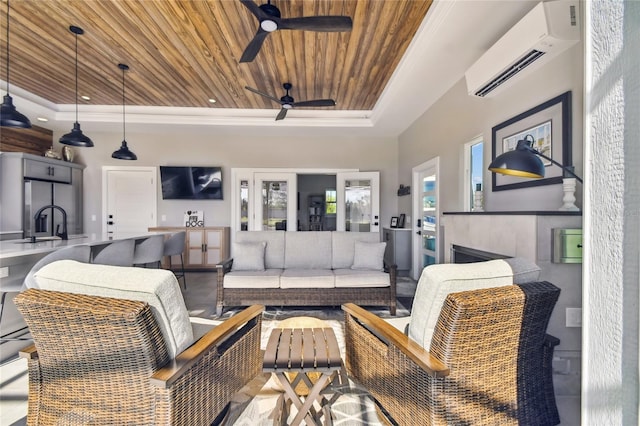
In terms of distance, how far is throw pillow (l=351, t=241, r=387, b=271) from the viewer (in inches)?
131

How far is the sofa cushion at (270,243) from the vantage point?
11.6 feet

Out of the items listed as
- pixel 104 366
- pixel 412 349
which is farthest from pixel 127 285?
pixel 412 349

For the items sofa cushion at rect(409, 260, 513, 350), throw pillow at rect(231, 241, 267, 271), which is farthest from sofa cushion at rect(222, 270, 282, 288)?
sofa cushion at rect(409, 260, 513, 350)

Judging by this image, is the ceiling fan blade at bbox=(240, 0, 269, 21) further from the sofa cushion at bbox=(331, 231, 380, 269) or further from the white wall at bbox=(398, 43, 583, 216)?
the sofa cushion at bbox=(331, 231, 380, 269)

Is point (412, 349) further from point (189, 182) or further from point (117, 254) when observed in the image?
point (189, 182)

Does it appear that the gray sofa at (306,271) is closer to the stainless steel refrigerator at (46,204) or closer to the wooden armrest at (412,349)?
the wooden armrest at (412,349)

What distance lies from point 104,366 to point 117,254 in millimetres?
2195

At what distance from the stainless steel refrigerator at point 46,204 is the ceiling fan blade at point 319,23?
4.27m

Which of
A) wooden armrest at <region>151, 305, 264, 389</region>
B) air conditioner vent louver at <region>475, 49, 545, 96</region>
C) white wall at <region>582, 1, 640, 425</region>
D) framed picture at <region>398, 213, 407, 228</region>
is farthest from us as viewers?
framed picture at <region>398, 213, 407, 228</region>

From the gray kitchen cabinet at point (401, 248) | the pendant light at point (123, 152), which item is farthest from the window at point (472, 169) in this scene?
the pendant light at point (123, 152)

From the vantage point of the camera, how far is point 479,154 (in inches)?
119

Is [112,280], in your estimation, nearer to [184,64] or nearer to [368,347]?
[368,347]

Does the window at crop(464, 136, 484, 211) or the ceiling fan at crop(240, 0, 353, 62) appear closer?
the ceiling fan at crop(240, 0, 353, 62)

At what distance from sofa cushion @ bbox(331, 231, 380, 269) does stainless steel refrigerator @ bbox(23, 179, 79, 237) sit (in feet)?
13.2
